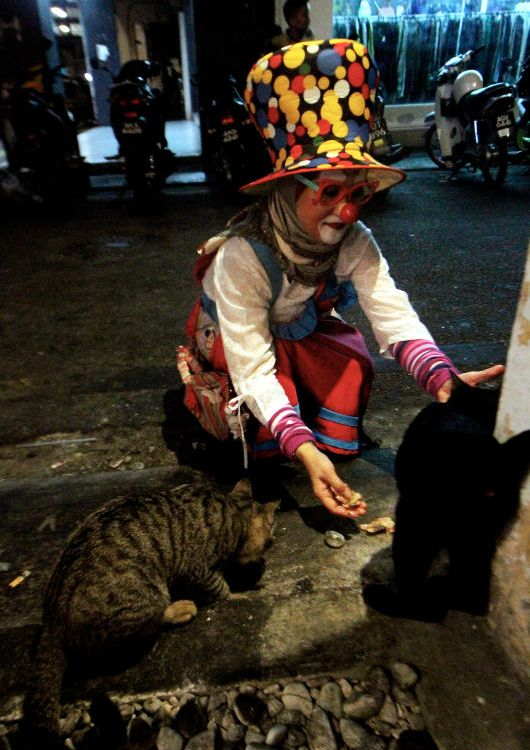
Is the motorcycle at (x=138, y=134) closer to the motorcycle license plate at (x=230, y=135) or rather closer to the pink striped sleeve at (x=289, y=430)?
the motorcycle license plate at (x=230, y=135)

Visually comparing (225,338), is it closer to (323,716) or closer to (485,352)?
(323,716)

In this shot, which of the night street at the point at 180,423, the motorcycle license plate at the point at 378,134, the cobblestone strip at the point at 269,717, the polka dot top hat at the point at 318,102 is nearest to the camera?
the cobblestone strip at the point at 269,717

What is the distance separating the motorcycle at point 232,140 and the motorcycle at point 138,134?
79 cm

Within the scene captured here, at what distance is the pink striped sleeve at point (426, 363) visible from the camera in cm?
190

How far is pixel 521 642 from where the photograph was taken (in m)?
1.38

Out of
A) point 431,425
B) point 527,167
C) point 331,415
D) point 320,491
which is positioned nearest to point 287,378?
point 331,415

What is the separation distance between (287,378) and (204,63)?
8434 mm

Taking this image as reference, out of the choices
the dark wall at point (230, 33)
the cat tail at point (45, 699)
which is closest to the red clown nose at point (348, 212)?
the cat tail at point (45, 699)

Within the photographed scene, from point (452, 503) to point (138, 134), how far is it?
6738mm

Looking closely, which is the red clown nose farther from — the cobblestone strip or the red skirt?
the cobblestone strip

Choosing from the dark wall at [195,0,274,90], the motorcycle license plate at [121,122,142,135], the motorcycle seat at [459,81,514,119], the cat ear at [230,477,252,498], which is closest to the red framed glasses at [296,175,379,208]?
the cat ear at [230,477,252,498]

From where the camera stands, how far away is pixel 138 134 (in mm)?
6812

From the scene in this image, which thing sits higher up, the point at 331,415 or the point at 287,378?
the point at 287,378

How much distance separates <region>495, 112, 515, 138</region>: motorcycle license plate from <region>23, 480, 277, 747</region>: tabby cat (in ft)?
22.1
